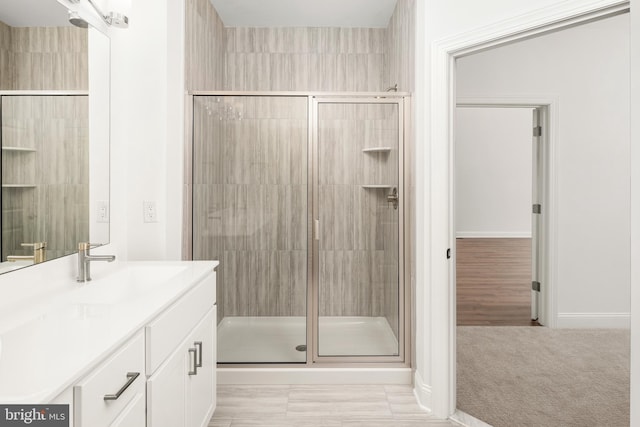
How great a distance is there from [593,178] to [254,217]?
10.1 ft

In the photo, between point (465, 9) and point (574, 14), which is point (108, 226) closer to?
point (465, 9)

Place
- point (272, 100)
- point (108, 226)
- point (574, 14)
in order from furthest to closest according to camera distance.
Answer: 1. point (272, 100)
2. point (108, 226)
3. point (574, 14)

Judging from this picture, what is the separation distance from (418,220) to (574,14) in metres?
1.28

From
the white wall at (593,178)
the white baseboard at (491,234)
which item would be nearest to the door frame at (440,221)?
the white wall at (593,178)

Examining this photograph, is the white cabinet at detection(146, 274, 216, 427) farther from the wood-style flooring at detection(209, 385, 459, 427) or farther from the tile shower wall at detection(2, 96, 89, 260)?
the tile shower wall at detection(2, 96, 89, 260)

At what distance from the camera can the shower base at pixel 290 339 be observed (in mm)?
2936

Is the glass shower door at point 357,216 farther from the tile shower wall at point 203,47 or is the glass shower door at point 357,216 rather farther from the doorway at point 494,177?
the doorway at point 494,177

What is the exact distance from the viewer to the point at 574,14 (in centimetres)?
186

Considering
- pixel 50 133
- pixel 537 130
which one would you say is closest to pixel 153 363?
pixel 50 133

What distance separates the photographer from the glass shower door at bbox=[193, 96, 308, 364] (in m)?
2.90

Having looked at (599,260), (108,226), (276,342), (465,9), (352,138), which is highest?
(465,9)

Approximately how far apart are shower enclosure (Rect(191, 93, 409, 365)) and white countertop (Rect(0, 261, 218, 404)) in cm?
90

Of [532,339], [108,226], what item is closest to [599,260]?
[532,339]

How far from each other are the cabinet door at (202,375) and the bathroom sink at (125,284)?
0.28 metres
